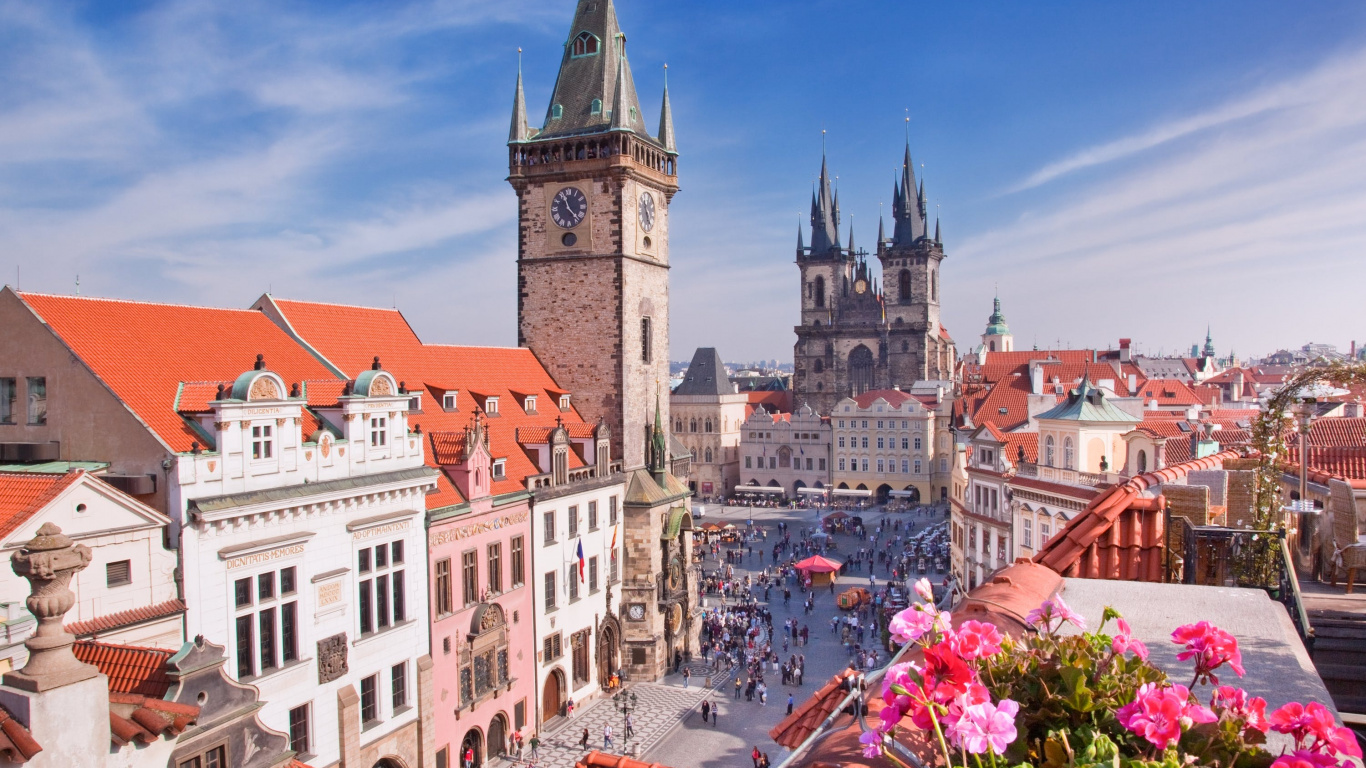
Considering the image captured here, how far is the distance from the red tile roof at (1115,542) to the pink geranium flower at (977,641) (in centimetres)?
633

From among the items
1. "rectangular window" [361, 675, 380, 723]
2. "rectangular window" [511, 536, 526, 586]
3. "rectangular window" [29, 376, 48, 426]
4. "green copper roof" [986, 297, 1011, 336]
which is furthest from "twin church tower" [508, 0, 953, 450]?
"green copper roof" [986, 297, 1011, 336]

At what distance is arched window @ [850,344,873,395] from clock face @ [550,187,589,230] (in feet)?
261

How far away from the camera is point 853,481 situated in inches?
3740

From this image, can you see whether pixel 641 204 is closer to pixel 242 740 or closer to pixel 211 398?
pixel 211 398

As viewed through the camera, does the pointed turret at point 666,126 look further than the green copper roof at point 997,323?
No

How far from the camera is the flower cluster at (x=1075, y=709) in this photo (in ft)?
12.5

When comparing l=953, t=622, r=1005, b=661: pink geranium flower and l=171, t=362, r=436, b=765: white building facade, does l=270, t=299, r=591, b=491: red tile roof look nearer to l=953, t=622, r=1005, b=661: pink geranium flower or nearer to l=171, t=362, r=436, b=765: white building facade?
l=171, t=362, r=436, b=765: white building facade

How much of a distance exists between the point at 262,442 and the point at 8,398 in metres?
6.02

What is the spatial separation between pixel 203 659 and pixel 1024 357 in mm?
86897

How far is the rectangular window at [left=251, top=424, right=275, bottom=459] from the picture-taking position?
20516 mm

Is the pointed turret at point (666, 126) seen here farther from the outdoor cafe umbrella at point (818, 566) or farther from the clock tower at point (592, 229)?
the outdoor cafe umbrella at point (818, 566)

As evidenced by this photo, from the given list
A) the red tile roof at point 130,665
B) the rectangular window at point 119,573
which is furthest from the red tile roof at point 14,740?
A: the rectangular window at point 119,573

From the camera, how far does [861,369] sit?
11375 cm

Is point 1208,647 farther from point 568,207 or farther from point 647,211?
point 647,211
